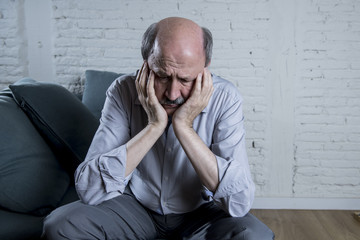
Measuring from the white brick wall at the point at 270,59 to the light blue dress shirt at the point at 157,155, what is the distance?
4.42 feet

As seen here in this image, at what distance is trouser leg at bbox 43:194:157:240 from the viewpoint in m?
1.40

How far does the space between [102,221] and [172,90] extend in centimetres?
62

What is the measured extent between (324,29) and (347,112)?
72 cm

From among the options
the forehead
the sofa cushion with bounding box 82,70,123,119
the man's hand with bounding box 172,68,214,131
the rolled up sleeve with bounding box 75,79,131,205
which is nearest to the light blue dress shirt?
the rolled up sleeve with bounding box 75,79,131,205

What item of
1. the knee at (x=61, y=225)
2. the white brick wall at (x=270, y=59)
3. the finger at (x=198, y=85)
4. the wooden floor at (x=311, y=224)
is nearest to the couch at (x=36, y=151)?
the knee at (x=61, y=225)

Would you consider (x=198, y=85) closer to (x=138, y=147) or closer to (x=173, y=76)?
(x=173, y=76)

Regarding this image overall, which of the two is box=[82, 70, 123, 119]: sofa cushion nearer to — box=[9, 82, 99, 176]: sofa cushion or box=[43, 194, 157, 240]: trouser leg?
box=[9, 82, 99, 176]: sofa cushion

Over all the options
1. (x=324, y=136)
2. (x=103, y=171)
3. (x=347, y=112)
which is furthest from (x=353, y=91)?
(x=103, y=171)

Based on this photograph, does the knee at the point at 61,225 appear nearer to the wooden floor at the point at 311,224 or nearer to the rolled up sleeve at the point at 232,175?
the rolled up sleeve at the point at 232,175

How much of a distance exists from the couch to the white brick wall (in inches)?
38.6

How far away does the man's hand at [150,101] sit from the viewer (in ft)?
5.38

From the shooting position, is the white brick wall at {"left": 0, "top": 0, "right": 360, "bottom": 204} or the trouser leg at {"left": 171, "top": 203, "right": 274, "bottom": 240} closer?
the trouser leg at {"left": 171, "top": 203, "right": 274, "bottom": 240}

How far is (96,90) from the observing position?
2.74 m

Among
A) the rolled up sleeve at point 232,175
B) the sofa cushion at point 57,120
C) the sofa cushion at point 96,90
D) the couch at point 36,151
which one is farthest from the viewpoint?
the sofa cushion at point 96,90
